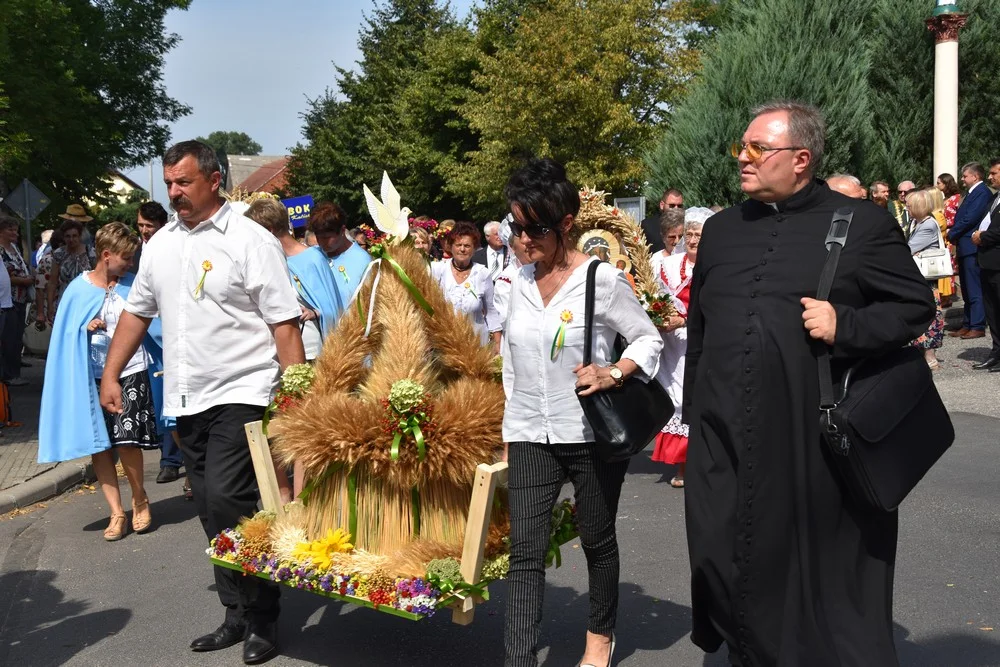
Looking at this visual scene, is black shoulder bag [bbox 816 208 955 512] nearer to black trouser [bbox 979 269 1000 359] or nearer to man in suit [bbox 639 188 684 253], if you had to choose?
man in suit [bbox 639 188 684 253]

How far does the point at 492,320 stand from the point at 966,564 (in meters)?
5.30

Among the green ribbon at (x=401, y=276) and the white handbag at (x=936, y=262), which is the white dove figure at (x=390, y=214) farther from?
the white handbag at (x=936, y=262)

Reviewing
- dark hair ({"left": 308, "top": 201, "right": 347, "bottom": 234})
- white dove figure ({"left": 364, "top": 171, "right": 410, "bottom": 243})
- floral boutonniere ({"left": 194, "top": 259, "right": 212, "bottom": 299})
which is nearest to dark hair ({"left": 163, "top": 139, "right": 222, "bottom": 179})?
floral boutonniere ({"left": 194, "top": 259, "right": 212, "bottom": 299})

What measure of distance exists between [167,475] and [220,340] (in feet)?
15.6

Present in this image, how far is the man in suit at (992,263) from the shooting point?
12.1 m

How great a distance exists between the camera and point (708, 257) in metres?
3.86

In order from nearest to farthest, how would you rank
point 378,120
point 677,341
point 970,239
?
point 677,341, point 970,239, point 378,120

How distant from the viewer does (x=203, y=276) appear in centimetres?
498

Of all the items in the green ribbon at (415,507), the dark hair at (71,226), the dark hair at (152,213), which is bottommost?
the green ribbon at (415,507)

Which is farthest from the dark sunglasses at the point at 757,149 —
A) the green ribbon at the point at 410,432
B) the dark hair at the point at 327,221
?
the dark hair at the point at 327,221

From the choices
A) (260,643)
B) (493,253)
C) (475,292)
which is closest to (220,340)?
(260,643)

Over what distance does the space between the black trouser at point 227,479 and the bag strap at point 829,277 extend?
2610 millimetres

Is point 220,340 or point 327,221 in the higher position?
point 327,221

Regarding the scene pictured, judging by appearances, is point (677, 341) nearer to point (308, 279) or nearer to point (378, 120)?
point (308, 279)
